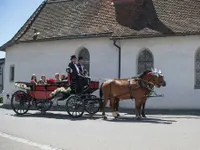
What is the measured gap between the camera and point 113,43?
19.2m

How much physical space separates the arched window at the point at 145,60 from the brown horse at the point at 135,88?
5.14m

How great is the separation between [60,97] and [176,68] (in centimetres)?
636

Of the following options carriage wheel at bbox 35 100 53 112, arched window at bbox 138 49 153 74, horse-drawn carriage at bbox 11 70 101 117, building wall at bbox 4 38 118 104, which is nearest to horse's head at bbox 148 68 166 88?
horse-drawn carriage at bbox 11 70 101 117

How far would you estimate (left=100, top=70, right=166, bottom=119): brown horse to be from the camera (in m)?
13.6

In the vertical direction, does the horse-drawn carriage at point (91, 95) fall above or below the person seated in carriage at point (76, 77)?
below

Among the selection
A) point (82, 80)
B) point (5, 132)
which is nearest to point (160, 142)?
point (5, 132)

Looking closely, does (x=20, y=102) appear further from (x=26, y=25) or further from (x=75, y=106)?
(x=26, y=25)

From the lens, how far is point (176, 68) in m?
18.0

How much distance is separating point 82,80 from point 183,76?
19.4ft

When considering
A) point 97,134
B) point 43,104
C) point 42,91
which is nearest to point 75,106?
point 42,91

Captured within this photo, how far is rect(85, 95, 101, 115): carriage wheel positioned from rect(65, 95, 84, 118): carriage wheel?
34cm

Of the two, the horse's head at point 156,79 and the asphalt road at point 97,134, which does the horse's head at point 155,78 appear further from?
the asphalt road at point 97,134

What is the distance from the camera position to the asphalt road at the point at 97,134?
330 inches

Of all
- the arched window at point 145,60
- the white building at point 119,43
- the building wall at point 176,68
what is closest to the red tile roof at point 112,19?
the white building at point 119,43
